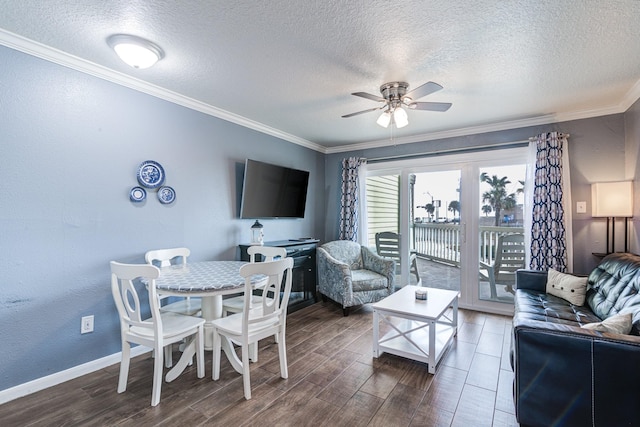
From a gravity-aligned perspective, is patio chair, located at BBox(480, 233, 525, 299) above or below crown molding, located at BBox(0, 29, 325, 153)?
below

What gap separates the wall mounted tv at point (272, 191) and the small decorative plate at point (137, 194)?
112cm

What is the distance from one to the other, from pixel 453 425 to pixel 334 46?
2.58 m

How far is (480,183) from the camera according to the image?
4.07 m

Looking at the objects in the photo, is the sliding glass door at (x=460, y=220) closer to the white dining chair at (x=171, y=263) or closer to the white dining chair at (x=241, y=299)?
the white dining chair at (x=241, y=299)

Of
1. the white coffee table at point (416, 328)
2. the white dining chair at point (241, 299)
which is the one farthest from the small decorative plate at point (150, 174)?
the white coffee table at point (416, 328)

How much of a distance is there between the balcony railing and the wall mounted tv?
6.01 ft

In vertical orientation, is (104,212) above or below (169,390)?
above

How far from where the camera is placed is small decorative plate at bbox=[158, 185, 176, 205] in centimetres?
290

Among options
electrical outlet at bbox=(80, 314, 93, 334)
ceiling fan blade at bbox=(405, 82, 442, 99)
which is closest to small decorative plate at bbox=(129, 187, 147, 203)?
electrical outlet at bbox=(80, 314, 93, 334)

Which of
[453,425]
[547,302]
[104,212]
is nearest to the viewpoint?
[453,425]

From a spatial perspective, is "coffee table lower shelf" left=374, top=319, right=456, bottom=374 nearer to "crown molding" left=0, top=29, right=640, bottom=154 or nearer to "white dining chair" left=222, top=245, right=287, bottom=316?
"white dining chair" left=222, top=245, right=287, bottom=316

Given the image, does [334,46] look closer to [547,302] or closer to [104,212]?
[104,212]

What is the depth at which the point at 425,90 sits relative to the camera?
7.55ft

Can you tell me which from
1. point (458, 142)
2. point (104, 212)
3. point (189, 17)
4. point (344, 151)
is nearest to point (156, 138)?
point (104, 212)
